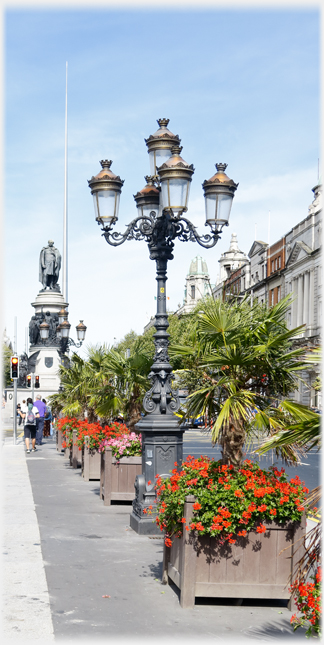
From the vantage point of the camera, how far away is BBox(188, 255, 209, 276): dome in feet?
562

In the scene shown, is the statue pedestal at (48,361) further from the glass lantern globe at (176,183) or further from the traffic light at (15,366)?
the glass lantern globe at (176,183)

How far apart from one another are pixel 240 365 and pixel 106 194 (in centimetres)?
427

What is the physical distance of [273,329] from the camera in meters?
8.17

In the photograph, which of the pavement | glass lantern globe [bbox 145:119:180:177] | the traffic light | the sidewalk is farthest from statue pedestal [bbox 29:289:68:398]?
the pavement

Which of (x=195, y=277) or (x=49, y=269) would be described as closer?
(x=49, y=269)

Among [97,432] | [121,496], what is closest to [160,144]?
[121,496]

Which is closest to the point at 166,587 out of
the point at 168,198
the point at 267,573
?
the point at 267,573

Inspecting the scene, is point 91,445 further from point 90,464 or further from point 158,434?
point 158,434

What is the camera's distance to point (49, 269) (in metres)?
49.2

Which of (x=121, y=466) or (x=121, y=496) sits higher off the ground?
(x=121, y=466)

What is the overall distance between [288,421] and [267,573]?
1731 mm

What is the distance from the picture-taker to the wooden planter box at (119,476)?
12.2m

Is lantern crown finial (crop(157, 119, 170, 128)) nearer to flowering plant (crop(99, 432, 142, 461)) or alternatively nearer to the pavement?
flowering plant (crop(99, 432, 142, 461))

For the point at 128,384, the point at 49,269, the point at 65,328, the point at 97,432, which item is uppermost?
the point at 49,269
